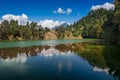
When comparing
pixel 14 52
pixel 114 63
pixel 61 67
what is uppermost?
pixel 14 52

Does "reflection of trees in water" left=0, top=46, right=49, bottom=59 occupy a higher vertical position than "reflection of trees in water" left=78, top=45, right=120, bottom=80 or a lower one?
higher

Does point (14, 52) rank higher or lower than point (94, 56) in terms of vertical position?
higher

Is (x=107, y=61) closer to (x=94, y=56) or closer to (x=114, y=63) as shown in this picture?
(x=114, y=63)

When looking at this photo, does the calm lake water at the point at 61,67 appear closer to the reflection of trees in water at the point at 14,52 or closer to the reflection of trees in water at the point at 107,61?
the reflection of trees in water at the point at 107,61

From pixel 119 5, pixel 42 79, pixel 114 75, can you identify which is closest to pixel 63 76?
pixel 42 79

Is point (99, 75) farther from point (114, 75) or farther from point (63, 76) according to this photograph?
point (63, 76)

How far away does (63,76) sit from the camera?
27734mm

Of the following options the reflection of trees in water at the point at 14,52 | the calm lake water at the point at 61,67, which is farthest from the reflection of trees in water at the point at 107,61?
the reflection of trees in water at the point at 14,52

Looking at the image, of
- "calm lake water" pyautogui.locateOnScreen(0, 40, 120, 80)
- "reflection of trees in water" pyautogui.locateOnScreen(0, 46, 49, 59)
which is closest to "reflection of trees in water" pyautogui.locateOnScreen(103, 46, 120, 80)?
"calm lake water" pyautogui.locateOnScreen(0, 40, 120, 80)

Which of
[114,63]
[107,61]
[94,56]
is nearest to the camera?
[114,63]

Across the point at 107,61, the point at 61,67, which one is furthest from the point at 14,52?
the point at 107,61

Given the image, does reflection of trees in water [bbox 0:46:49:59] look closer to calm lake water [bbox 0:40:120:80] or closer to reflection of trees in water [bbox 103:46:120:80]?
calm lake water [bbox 0:40:120:80]

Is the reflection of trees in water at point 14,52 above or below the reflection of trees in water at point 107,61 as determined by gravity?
above

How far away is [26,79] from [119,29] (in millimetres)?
71544
